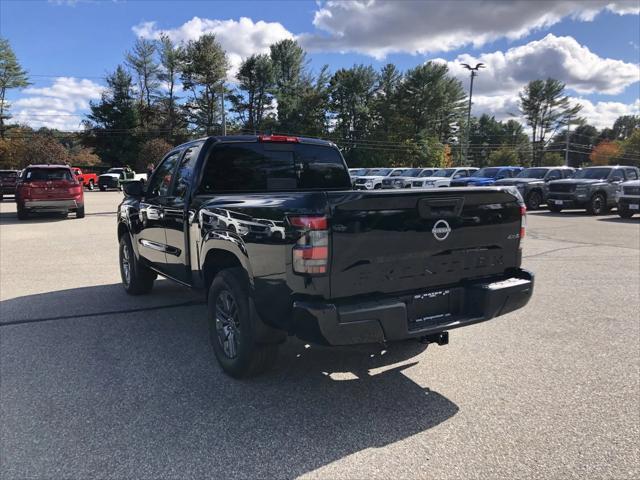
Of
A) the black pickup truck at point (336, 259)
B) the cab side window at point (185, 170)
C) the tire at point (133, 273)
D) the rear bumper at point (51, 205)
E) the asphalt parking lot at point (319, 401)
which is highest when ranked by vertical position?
the cab side window at point (185, 170)

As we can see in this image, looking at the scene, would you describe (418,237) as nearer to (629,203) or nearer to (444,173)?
(629,203)

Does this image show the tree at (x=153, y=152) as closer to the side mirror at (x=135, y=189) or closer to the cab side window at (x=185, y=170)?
the side mirror at (x=135, y=189)

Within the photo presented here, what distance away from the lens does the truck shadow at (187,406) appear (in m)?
2.82

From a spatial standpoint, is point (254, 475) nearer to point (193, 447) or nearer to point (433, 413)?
point (193, 447)

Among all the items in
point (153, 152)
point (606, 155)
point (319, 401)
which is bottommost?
point (319, 401)

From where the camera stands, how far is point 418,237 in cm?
330

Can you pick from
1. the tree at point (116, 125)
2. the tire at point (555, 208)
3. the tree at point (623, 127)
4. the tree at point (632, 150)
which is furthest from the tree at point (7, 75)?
the tree at point (623, 127)

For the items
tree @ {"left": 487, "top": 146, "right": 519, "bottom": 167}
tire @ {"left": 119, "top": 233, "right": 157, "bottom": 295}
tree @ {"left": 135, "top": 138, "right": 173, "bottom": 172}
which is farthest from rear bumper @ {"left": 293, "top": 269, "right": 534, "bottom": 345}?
tree @ {"left": 487, "top": 146, "right": 519, "bottom": 167}

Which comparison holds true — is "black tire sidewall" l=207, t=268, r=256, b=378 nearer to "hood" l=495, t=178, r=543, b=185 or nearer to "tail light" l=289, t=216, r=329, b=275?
"tail light" l=289, t=216, r=329, b=275

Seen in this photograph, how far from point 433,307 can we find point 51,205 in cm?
1595

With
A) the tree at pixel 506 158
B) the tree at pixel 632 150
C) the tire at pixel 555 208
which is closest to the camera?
the tire at pixel 555 208

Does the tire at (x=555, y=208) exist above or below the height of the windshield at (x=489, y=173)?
below

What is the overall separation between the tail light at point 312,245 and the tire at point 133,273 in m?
3.89

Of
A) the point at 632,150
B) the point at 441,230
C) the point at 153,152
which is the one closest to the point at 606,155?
the point at 632,150
